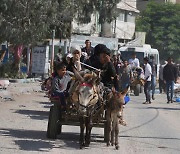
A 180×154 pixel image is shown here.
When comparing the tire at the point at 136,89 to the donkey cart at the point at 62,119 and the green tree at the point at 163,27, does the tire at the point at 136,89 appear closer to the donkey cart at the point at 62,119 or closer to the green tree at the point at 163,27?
the donkey cart at the point at 62,119

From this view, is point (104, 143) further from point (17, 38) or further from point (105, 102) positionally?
point (17, 38)

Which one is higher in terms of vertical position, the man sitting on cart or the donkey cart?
the man sitting on cart

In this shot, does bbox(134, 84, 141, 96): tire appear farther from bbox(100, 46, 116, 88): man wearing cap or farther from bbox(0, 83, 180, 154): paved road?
bbox(100, 46, 116, 88): man wearing cap

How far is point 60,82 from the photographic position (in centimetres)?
1190

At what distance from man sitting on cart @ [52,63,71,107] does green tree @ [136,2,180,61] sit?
6060cm

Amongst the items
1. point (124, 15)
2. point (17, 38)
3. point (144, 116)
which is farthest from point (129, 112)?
point (124, 15)

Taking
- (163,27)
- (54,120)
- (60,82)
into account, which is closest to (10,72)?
(60,82)

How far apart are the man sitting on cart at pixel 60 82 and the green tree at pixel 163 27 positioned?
6060cm

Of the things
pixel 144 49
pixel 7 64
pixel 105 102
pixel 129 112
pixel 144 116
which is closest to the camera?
pixel 105 102

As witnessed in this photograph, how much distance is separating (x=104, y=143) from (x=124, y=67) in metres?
11.8

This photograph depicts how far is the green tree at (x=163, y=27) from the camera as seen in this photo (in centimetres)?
7244

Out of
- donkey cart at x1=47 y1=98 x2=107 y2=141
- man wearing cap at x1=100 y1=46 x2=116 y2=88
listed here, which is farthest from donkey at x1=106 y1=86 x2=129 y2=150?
man wearing cap at x1=100 y1=46 x2=116 y2=88

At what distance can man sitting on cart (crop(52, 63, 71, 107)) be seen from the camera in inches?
454

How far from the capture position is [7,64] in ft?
104
